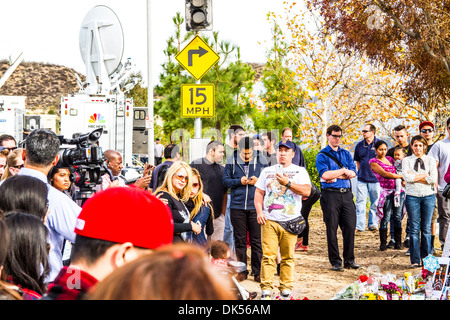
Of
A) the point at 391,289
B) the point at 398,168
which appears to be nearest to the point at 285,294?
the point at 391,289

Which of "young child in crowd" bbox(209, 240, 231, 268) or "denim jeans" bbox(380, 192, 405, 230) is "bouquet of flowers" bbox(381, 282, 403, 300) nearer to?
"young child in crowd" bbox(209, 240, 231, 268)

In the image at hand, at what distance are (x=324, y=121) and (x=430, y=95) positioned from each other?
23.3 ft

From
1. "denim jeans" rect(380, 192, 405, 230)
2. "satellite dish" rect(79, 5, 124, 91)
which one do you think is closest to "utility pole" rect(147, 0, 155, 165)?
"satellite dish" rect(79, 5, 124, 91)

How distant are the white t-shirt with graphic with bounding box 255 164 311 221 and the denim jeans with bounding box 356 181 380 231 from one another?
14.2 ft

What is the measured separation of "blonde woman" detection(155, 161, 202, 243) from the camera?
5609 mm

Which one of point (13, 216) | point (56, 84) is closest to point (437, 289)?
point (13, 216)

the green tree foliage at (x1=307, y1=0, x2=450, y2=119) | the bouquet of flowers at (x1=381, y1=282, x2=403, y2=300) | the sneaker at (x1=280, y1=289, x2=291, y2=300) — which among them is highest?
the green tree foliage at (x1=307, y1=0, x2=450, y2=119)

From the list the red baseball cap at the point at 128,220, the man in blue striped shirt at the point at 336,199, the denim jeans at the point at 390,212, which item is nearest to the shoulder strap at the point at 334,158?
the man in blue striped shirt at the point at 336,199

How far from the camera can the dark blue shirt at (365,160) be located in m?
10.5

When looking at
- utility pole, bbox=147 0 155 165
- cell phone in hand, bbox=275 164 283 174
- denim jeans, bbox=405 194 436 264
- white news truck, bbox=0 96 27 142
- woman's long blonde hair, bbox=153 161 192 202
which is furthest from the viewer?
white news truck, bbox=0 96 27 142

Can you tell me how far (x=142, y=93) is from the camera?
48188mm

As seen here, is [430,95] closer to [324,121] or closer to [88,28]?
[324,121]

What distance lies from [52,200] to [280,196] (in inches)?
128

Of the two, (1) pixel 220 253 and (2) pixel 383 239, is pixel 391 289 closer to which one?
(1) pixel 220 253
